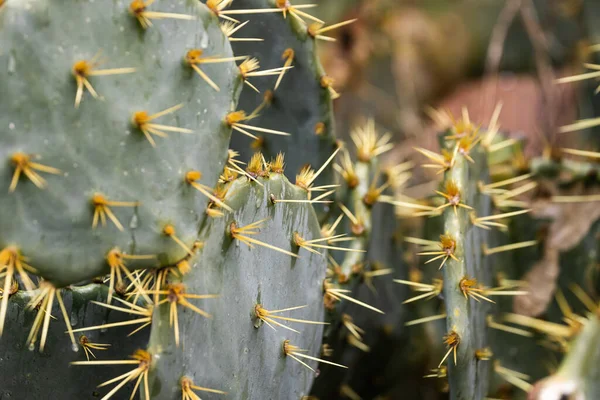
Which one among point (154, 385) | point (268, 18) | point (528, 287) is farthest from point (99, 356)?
point (528, 287)

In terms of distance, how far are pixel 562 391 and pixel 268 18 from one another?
977mm

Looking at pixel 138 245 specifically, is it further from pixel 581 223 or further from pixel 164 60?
pixel 581 223

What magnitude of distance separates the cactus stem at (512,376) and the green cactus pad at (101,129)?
1.01 m

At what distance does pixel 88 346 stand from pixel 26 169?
1.71ft

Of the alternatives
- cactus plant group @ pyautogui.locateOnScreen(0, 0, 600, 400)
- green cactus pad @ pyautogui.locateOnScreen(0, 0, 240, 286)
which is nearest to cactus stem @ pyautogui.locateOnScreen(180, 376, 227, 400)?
cactus plant group @ pyautogui.locateOnScreen(0, 0, 600, 400)

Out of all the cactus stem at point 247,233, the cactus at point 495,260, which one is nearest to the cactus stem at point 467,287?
the cactus at point 495,260

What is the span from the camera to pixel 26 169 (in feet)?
3.19

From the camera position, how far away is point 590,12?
9.09ft

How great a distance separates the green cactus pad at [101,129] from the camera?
99cm

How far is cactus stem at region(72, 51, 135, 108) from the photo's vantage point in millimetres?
1010

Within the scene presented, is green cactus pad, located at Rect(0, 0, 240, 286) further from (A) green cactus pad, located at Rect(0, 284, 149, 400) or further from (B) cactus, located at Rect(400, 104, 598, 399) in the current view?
(B) cactus, located at Rect(400, 104, 598, 399)

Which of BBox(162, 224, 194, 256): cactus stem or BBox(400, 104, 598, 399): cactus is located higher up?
BBox(162, 224, 194, 256): cactus stem

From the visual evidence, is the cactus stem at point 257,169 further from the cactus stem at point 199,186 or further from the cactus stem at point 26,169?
the cactus stem at point 26,169

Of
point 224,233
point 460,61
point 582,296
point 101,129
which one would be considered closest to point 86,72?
point 101,129
